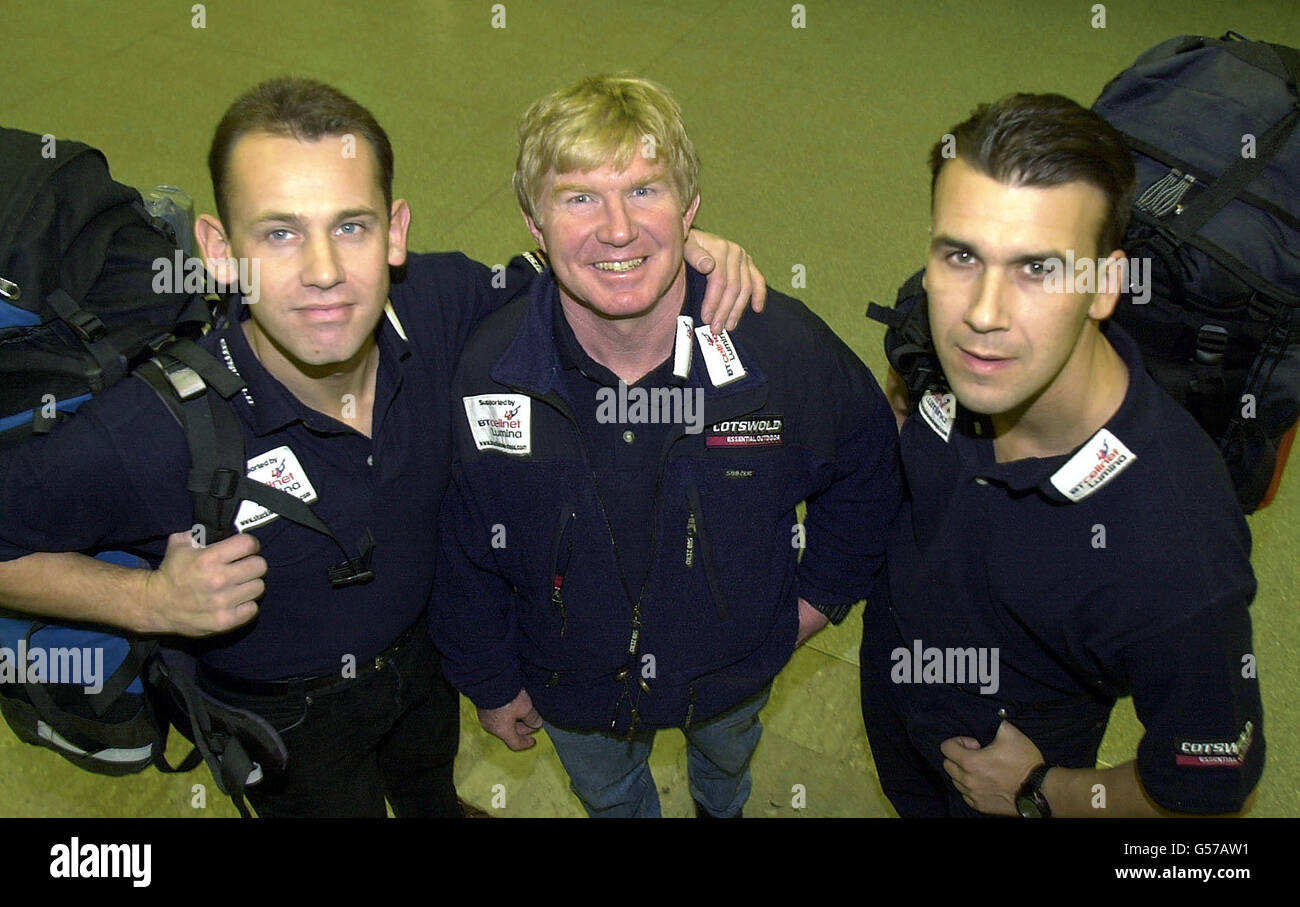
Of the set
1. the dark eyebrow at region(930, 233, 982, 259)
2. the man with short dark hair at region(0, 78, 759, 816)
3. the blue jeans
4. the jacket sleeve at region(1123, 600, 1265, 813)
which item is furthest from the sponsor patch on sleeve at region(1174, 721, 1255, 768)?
the man with short dark hair at region(0, 78, 759, 816)

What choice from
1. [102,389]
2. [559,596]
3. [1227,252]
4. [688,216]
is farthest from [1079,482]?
[102,389]

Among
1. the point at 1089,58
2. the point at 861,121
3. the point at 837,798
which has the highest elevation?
the point at 1089,58

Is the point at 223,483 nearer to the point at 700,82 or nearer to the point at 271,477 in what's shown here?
the point at 271,477

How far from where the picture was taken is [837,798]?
9.39 feet

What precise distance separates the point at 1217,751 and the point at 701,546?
0.87 m

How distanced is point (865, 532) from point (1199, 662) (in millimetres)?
704

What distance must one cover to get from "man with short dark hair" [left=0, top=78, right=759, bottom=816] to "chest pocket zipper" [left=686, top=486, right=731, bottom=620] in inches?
14.5

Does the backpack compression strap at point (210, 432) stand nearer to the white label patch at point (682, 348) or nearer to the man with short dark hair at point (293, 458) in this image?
the man with short dark hair at point (293, 458)

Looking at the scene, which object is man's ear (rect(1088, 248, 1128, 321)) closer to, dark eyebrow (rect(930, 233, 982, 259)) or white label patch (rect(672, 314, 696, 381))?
dark eyebrow (rect(930, 233, 982, 259))

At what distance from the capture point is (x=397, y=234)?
188cm

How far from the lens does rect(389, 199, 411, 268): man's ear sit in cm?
186

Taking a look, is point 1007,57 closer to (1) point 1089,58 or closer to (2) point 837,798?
(1) point 1089,58

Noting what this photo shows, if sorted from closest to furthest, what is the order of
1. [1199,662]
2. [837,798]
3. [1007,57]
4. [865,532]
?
1. [1199,662]
2. [865,532]
3. [837,798]
4. [1007,57]

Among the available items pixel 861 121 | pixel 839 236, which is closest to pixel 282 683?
pixel 839 236
